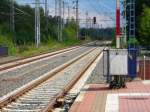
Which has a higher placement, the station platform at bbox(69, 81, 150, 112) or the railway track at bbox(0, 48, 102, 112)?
the station platform at bbox(69, 81, 150, 112)

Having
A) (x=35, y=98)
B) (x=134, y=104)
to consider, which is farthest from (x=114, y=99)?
(x=35, y=98)

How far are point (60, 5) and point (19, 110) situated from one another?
98246 mm

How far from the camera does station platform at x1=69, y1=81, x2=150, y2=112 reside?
13.0m

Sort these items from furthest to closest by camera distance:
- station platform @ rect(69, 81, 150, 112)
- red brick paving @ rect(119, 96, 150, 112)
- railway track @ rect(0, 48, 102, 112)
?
railway track @ rect(0, 48, 102, 112) < station platform @ rect(69, 81, 150, 112) < red brick paving @ rect(119, 96, 150, 112)

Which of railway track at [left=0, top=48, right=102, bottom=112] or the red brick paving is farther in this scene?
railway track at [left=0, top=48, right=102, bottom=112]

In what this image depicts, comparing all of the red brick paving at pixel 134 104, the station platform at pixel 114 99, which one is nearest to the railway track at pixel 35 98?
the station platform at pixel 114 99

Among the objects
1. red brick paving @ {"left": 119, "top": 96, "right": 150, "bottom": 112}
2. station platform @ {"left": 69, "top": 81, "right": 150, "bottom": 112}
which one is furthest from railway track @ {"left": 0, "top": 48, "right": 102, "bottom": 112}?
red brick paving @ {"left": 119, "top": 96, "right": 150, "bottom": 112}

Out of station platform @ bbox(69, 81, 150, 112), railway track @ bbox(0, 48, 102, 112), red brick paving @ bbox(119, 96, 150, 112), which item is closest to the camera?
red brick paving @ bbox(119, 96, 150, 112)

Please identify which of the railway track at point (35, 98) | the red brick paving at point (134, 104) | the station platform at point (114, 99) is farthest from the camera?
the railway track at point (35, 98)

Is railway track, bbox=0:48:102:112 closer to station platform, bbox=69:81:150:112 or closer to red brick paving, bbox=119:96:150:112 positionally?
station platform, bbox=69:81:150:112

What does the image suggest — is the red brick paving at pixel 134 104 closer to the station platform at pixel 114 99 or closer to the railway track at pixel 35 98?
the station platform at pixel 114 99

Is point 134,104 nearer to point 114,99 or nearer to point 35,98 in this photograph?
point 114,99

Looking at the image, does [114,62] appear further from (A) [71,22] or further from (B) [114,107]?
(A) [71,22]

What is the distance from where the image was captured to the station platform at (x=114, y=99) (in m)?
13.0
